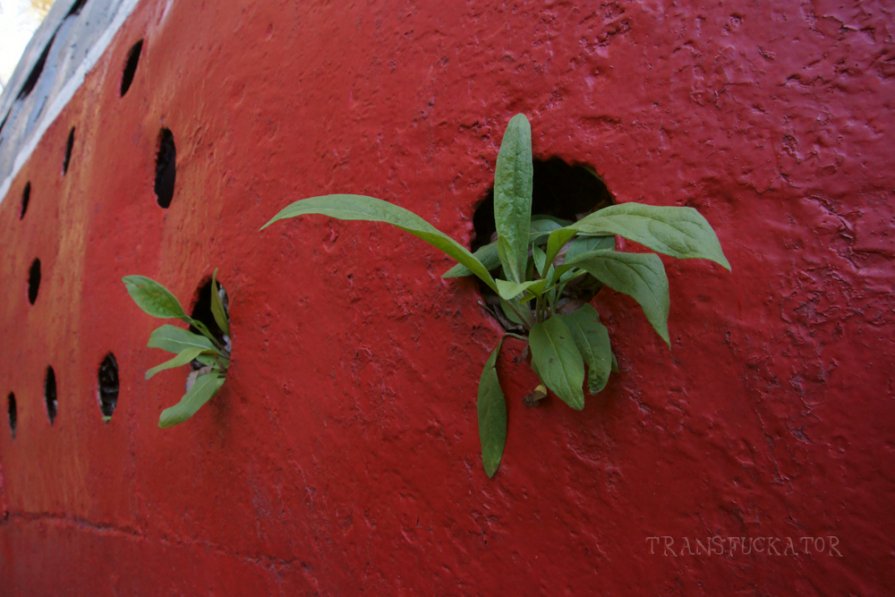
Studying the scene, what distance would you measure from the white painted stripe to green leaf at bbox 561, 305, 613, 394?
2386mm

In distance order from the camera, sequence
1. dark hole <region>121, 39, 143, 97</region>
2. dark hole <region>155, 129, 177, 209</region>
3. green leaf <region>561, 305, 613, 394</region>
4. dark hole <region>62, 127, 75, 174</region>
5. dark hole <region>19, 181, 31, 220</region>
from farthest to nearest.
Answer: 1. dark hole <region>19, 181, 31, 220</region>
2. dark hole <region>62, 127, 75, 174</region>
3. dark hole <region>121, 39, 143, 97</region>
4. dark hole <region>155, 129, 177, 209</region>
5. green leaf <region>561, 305, 613, 394</region>

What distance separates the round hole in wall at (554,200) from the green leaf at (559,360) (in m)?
0.11

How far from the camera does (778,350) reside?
0.67 m

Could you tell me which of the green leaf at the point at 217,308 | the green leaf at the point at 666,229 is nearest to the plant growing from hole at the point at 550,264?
the green leaf at the point at 666,229

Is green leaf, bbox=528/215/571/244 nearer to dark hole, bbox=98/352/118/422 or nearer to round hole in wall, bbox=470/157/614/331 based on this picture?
round hole in wall, bbox=470/157/614/331

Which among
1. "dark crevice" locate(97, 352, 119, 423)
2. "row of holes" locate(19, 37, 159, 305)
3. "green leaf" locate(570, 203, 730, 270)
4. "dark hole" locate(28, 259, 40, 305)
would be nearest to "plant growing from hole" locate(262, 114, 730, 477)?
"green leaf" locate(570, 203, 730, 270)

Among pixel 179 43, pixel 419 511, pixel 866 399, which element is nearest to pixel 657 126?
pixel 866 399

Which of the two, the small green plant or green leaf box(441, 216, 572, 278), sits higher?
green leaf box(441, 216, 572, 278)

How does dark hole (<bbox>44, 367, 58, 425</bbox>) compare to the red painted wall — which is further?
dark hole (<bbox>44, 367, 58, 425</bbox>)

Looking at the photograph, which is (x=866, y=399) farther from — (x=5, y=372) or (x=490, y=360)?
(x=5, y=372)

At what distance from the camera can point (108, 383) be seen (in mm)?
2113

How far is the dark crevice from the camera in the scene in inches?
82.0

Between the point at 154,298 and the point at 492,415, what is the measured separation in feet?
3.25

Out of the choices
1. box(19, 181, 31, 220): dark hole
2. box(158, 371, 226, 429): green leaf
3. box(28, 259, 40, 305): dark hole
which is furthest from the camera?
box(19, 181, 31, 220): dark hole
